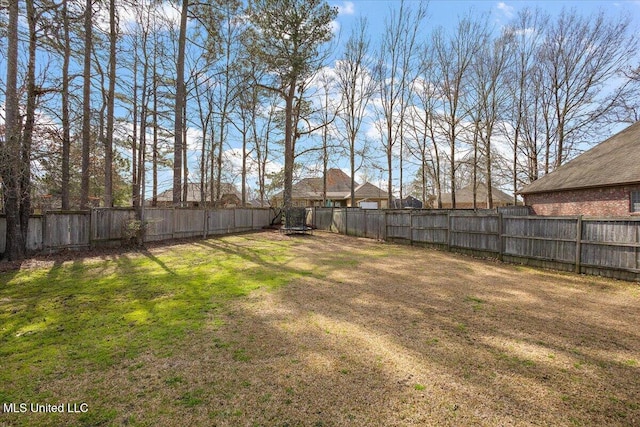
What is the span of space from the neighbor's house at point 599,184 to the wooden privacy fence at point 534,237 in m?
8.24

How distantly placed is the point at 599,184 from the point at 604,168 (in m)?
1.47

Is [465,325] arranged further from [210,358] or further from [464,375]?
[210,358]

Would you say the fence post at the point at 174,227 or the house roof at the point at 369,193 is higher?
the house roof at the point at 369,193

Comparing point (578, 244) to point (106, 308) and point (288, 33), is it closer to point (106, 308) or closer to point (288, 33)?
point (106, 308)

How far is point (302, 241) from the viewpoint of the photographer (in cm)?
1348

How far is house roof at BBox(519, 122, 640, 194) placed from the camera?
1353cm

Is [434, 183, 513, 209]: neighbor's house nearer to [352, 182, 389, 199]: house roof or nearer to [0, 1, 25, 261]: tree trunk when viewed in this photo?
[352, 182, 389, 199]: house roof

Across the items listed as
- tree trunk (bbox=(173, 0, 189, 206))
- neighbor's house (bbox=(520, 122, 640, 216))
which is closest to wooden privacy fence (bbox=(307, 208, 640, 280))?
neighbor's house (bbox=(520, 122, 640, 216))

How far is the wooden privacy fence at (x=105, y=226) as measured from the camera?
A: 8961 millimetres

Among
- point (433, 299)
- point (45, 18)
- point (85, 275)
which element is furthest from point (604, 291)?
point (45, 18)

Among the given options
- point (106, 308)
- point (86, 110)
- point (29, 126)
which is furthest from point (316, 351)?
point (86, 110)

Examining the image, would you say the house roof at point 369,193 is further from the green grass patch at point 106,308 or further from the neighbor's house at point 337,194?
the green grass patch at point 106,308

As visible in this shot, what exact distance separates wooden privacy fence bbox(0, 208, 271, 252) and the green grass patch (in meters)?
1.62

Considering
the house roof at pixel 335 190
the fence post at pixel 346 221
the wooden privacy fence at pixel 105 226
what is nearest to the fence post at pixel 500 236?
the fence post at pixel 346 221
